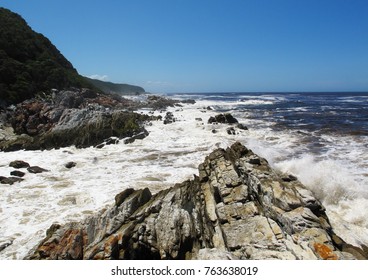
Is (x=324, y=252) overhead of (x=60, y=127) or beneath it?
beneath

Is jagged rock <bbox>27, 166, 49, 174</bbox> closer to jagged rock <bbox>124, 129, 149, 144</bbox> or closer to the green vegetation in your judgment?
jagged rock <bbox>124, 129, 149, 144</bbox>

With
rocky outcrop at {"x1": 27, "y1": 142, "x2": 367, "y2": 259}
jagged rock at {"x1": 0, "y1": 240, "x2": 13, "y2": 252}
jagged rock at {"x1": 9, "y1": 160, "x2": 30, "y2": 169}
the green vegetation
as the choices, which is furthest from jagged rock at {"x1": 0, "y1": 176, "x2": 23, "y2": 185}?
the green vegetation

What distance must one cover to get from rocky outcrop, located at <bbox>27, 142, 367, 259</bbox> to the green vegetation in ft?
133

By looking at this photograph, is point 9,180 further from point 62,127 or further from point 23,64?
point 23,64

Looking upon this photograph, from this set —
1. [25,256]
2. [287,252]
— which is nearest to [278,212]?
[287,252]

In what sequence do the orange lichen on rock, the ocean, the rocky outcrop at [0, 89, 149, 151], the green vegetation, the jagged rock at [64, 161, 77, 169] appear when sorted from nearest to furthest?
the orange lichen on rock < the ocean < the jagged rock at [64, 161, 77, 169] < the rocky outcrop at [0, 89, 149, 151] < the green vegetation

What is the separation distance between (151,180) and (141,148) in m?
9.37

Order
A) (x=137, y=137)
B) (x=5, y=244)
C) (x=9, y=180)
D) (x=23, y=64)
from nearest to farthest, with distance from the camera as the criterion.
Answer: (x=5, y=244) → (x=9, y=180) → (x=137, y=137) → (x=23, y=64)

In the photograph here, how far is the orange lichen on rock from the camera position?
6.87 metres

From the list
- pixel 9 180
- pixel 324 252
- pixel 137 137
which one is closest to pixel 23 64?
pixel 137 137

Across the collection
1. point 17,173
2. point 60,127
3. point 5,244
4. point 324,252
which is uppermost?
point 60,127

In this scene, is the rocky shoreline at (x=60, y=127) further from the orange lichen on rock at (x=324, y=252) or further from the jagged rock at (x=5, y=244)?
the orange lichen on rock at (x=324, y=252)

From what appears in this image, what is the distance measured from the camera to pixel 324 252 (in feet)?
23.0

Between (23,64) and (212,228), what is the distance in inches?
2284
